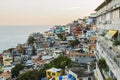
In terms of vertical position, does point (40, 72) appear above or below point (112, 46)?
below

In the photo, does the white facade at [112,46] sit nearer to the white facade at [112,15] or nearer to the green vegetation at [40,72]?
the white facade at [112,15]

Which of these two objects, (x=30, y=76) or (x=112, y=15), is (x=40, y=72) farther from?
(x=112, y=15)

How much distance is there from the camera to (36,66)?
122ft

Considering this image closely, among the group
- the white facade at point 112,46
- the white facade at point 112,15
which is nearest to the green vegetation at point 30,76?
the white facade at point 112,46

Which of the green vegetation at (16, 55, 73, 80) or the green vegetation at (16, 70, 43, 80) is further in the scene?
the green vegetation at (16, 55, 73, 80)

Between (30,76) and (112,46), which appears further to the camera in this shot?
(30,76)

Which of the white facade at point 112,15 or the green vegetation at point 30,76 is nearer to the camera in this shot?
the white facade at point 112,15

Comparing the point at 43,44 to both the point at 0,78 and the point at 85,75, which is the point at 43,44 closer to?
the point at 0,78

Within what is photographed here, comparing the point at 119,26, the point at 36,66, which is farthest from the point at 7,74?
the point at 119,26

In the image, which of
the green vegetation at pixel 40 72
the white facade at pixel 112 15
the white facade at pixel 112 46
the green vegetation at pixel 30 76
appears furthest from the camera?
the green vegetation at pixel 40 72

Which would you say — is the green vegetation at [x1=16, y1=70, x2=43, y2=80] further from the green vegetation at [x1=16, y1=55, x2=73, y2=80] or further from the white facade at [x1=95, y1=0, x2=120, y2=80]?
the white facade at [x1=95, y1=0, x2=120, y2=80]

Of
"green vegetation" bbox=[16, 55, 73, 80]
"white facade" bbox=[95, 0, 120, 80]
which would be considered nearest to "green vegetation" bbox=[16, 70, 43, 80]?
"green vegetation" bbox=[16, 55, 73, 80]

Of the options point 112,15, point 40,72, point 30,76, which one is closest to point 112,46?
point 112,15

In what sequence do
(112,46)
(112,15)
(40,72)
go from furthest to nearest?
1. (40,72)
2. (112,15)
3. (112,46)
